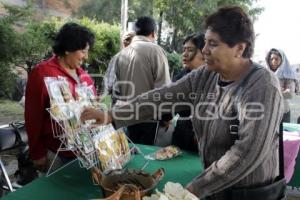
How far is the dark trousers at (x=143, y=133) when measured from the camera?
109 inches

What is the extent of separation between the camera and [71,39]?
1.98 m

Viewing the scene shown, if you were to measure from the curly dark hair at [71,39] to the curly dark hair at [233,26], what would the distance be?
1.03 meters

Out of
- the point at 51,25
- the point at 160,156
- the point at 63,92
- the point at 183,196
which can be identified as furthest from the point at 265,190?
the point at 51,25

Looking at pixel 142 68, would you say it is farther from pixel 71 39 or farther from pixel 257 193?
pixel 257 193

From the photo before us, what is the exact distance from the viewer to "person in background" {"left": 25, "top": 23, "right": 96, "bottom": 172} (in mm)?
1771

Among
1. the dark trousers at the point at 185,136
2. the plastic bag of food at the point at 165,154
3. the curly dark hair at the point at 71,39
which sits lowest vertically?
the plastic bag of food at the point at 165,154

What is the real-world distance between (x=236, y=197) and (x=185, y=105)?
44 centimetres

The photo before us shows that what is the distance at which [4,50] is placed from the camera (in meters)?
5.83

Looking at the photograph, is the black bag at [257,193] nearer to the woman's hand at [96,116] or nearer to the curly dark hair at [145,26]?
the woman's hand at [96,116]

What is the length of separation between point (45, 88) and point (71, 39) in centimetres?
38

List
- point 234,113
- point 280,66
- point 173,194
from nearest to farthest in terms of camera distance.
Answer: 1. point 173,194
2. point 234,113
3. point 280,66

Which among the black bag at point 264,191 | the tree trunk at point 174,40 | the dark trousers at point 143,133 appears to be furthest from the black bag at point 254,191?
the tree trunk at point 174,40

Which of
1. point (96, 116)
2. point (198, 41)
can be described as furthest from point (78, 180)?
point (198, 41)

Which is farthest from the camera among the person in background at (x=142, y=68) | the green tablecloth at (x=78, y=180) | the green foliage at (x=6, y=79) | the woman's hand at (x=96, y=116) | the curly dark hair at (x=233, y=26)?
the green foliage at (x=6, y=79)
